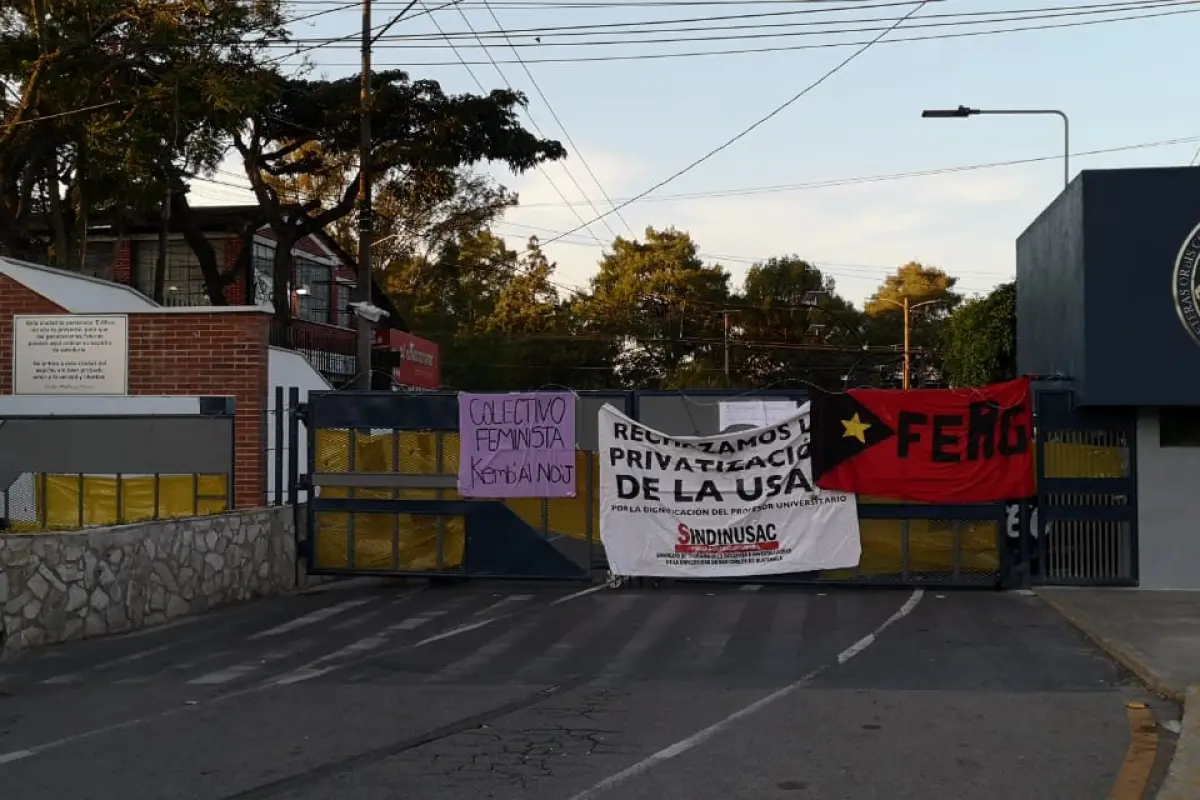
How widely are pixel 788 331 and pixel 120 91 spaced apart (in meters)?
42.2

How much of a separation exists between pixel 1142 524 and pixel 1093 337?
81.7 inches

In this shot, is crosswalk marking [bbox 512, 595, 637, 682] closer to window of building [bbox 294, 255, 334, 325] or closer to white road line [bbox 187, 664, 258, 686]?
white road line [bbox 187, 664, 258, 686]

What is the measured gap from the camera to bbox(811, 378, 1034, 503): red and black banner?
44.2ft

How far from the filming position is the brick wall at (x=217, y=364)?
613 inches

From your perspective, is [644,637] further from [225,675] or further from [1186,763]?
[1186,763]

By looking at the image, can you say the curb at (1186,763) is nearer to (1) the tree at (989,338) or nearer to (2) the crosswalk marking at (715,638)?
(2) the crosswalk marking at (715,638)

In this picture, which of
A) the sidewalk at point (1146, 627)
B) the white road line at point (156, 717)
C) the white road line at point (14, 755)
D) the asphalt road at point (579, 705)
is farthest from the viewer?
the sidewalk at point (1146, 627)

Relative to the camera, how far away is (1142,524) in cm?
1364

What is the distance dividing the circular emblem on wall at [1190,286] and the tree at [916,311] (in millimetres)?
51513

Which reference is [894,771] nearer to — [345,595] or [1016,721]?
[1016,721]

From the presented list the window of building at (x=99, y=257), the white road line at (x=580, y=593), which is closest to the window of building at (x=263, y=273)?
the window of building at (x=99, y=257)

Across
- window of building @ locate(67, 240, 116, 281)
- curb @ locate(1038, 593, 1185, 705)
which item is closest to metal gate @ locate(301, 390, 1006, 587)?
curb @ locate(1038, 593, 1185, 705)

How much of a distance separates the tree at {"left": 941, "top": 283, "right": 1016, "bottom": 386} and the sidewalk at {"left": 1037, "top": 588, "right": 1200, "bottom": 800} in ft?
67.8

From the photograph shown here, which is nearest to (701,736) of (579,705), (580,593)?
(579,705)
